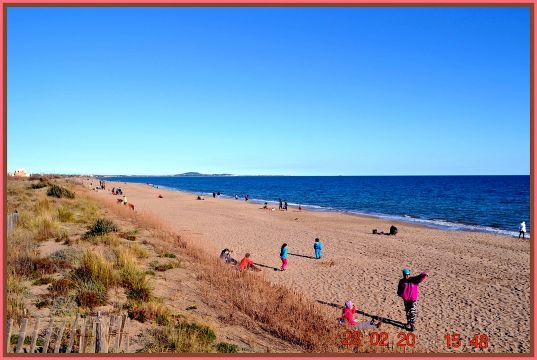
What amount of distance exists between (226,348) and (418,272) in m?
12.8

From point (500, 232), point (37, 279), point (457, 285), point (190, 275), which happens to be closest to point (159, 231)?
point (190, 275)

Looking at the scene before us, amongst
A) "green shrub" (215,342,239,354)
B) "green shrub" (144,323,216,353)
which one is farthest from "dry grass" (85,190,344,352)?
"green shrub" (215,342,239,354)

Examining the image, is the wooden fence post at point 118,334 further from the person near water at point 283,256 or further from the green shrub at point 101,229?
the green shrub at point 101,229

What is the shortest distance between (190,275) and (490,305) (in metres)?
10.1

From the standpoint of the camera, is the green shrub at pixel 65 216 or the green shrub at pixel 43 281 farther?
the green shrub at pixel 65 216

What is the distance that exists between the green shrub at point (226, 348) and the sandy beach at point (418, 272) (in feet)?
13.4

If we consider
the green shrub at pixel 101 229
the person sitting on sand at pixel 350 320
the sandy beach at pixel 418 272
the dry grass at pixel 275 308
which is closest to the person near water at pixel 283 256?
the sandy beach at pixel 418 272

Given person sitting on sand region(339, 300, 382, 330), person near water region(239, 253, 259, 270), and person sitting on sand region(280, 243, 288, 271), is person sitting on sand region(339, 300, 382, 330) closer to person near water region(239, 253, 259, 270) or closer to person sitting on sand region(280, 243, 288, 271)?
person near water region(239, 253, 259, 270)

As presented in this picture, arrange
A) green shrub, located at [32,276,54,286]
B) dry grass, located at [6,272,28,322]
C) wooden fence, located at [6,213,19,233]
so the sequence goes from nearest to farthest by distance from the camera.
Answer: dry grass, located at [6,272,28,322] < green shrub, located at [32,276,54,286] < wooden fence, located at [6,213,19,233]

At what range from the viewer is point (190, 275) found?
40.3ft

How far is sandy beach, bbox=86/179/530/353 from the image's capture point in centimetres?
1094

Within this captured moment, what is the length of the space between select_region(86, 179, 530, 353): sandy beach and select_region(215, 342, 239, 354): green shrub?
4098mm

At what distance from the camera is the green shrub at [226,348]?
Result: 23.4 feet
